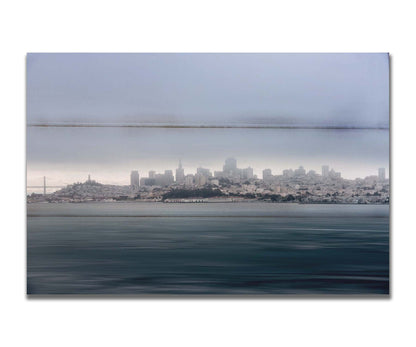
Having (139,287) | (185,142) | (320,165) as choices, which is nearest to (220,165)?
(185,142)

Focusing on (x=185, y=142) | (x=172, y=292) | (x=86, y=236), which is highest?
(x=185, y=142)

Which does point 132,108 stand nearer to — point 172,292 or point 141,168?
point 141,168

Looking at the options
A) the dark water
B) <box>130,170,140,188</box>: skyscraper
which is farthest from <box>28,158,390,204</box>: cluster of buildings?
the dark water

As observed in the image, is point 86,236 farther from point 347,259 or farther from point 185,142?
point 347,259

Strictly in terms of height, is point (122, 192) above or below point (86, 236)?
above

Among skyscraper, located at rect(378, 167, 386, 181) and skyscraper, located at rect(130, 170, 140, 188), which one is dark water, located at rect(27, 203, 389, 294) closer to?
skyscraper, located at rect(130, 170, 140, 188)

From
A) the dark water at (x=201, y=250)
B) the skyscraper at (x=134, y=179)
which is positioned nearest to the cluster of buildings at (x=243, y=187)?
the skyscraper at (x=134, y=179)
